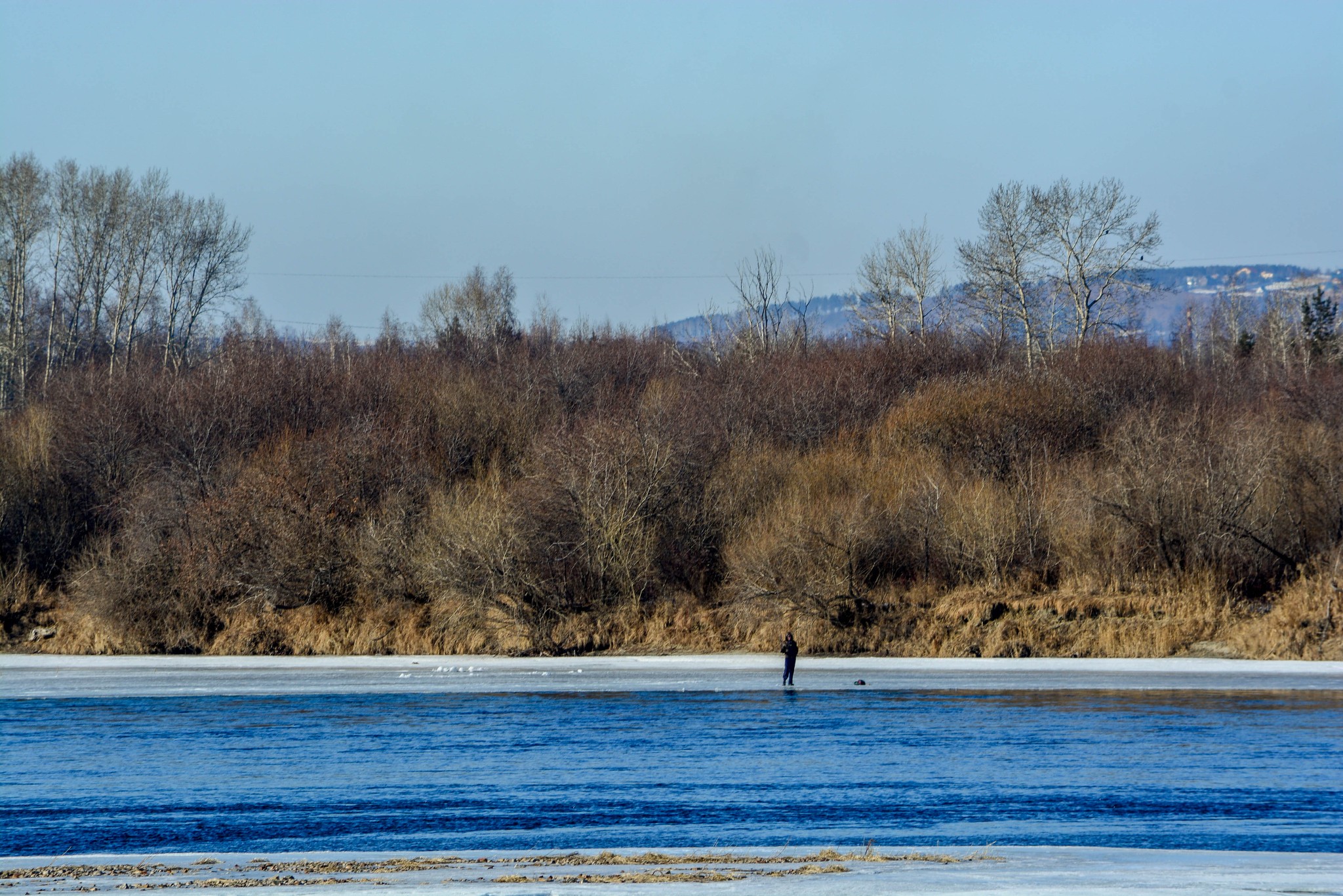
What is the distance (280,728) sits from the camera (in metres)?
28.9

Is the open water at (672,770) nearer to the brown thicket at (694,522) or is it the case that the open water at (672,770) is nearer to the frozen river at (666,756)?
the frozen river at (666,756)

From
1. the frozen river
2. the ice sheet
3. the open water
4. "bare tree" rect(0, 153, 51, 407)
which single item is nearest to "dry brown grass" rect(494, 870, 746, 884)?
the frozen river

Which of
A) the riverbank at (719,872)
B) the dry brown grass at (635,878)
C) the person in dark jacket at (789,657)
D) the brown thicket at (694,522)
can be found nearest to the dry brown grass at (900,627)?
the brown thicket at (694,522)

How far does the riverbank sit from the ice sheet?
17.7m

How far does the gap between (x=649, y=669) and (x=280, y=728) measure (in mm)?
12363

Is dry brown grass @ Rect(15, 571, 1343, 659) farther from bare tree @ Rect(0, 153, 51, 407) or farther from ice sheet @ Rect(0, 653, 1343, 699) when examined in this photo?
bare tree @ Rect(0, 153, 51, 407)

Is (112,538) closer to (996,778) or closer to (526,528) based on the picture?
(526,528)

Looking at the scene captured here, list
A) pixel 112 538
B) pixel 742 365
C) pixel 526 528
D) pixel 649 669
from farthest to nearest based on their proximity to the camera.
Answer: pixel 742 365 → pixel 112 538 → pixel 526 528 → pixel 649 669

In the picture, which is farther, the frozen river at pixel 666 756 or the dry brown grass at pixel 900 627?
the dry brown grass at pixel 900 627

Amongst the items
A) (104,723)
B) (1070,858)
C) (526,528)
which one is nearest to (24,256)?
(526,528)

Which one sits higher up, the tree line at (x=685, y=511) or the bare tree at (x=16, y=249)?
the bare tree at (x=16, y=249)

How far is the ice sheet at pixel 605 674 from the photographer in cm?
3384

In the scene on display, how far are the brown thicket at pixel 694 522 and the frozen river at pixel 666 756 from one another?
3597 mm

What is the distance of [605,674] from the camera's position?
37.2m
